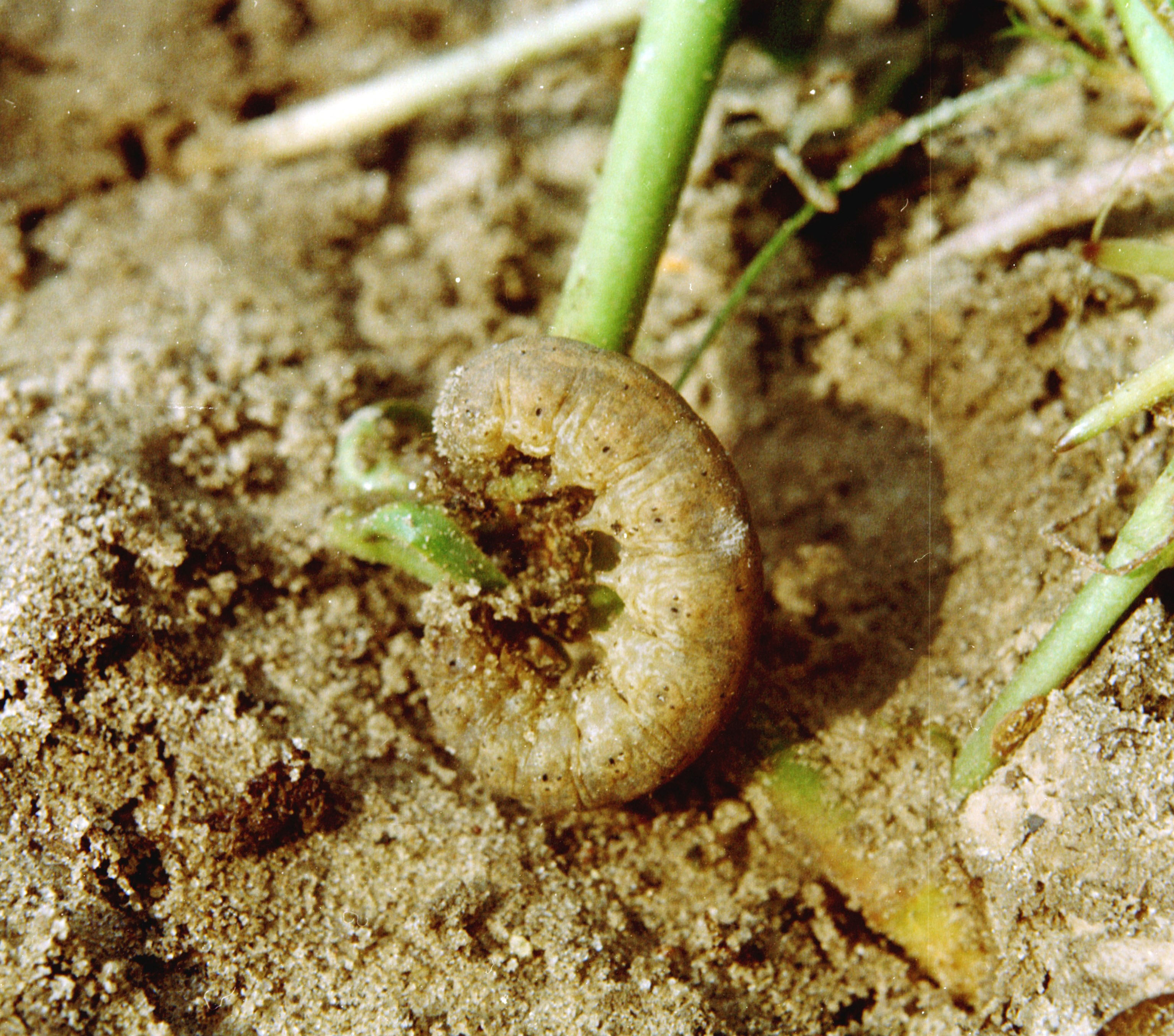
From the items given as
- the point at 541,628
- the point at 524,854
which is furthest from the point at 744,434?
the point at 524,854

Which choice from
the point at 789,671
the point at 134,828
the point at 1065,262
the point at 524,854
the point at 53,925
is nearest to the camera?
the point at 53,925

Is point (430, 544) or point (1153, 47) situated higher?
point (1153, 47)

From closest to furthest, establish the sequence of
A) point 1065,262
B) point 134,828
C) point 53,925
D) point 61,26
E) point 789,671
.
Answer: point 53,925 < point 134,828 < point 789,671 < point 1065,262 < point 61,26

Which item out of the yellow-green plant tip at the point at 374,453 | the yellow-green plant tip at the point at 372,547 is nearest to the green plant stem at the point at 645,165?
the yellow-green plant tip at the point at 374,453

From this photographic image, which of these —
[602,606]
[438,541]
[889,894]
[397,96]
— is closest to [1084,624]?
[889,894]

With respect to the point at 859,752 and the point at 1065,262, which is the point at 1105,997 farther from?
the point at 1065,262

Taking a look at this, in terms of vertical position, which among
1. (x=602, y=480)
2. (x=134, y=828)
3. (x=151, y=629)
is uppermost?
(x=602, y=480)

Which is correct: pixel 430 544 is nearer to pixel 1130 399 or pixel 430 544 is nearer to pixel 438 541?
pixel 438 541
